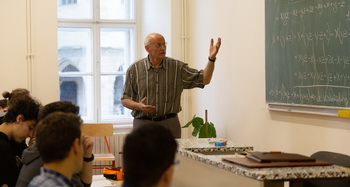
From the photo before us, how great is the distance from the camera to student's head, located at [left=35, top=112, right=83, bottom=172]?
216 cm

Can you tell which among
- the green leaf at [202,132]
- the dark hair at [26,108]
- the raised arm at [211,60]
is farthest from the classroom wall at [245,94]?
the dark hair at [26,108]

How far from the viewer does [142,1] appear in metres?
8.23

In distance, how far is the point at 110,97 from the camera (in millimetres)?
8242

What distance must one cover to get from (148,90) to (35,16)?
2.39 meters

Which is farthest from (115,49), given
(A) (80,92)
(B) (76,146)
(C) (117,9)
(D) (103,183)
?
(B) (76,146)

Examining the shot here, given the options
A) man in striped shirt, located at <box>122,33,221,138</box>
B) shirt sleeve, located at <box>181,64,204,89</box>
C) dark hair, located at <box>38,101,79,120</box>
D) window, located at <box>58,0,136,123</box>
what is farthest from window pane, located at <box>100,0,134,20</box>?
dark hair, located at <box>38,101,79,120</box>

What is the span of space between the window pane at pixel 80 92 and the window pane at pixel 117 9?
0.97m

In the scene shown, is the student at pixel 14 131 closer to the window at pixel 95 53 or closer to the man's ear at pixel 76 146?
the man's ear at pixel 76 146

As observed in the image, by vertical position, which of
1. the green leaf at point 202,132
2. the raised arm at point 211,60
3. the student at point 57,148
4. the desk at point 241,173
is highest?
the raised arm at point 211,60

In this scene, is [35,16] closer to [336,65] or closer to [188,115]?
[188,115]

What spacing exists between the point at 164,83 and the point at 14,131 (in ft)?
7.26


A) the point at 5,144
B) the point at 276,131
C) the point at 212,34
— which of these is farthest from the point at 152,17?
the point at 5,144

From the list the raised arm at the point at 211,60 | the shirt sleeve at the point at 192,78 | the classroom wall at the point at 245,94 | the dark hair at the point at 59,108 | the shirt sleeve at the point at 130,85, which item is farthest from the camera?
the shirt sleeve at the point at 130,85

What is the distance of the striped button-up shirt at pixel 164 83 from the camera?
5488 mm
